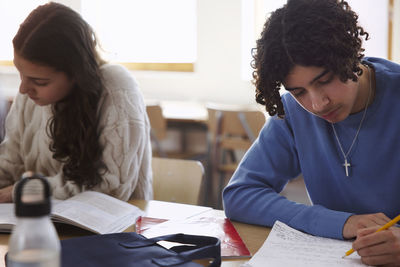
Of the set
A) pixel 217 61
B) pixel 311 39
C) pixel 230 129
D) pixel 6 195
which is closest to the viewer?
pixel 311 39

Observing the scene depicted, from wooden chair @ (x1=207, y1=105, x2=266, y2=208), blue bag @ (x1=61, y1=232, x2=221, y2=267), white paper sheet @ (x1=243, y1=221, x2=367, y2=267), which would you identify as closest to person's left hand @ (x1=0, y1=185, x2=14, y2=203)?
blue bag @ (x1=61, y1=232, x2=221, y2=267)

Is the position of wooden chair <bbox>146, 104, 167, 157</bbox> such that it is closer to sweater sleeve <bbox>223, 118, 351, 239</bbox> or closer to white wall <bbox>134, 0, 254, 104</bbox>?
white wall <bbox>134, 0, 254, 104</bbox>

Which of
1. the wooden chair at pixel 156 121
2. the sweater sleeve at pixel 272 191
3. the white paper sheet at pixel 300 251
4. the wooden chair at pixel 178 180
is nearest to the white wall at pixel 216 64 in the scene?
the wooden chair at pixel 156 121

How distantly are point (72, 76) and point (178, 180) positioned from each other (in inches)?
19.5

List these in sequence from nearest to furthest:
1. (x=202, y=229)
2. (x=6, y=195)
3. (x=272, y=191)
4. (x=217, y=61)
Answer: (x=202, y=229) < (x=272, y=191) < (x=6, y=195) < (x=217, y=61)

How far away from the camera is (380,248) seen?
3.18 feet

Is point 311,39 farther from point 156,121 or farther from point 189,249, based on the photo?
point 156,121

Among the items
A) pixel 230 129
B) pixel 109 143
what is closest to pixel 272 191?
pixel 109 143

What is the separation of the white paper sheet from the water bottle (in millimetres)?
480

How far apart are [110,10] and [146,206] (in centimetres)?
400

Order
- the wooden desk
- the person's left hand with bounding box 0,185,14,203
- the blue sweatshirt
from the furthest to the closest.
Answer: the person's left hand with bounding box 0,185,14,203 < the blue sweatshirt < the wooden desk

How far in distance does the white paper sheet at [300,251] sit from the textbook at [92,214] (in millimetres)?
367

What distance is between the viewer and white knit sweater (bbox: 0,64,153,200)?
5.25 feet

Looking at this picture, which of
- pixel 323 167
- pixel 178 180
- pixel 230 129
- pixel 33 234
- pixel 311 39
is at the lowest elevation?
pixel 230 129
